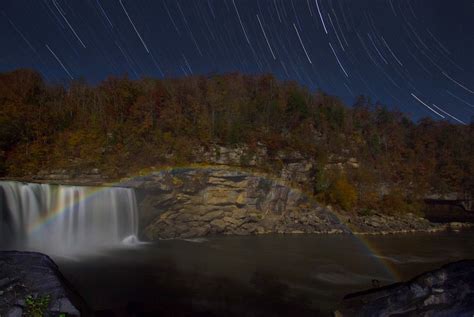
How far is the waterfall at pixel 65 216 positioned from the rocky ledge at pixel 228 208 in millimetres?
2401

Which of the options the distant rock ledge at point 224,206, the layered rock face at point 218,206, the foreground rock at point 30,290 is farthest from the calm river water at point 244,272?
the foreground rock at point 30,290

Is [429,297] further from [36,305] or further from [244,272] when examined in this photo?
[244,272]

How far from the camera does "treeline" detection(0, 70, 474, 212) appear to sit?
38.6 metres

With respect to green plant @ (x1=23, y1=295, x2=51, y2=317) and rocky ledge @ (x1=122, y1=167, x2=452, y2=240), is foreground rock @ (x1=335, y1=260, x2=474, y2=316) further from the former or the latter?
rocky ledge @ (x1=122, y1=167, x2=452, y2=240)

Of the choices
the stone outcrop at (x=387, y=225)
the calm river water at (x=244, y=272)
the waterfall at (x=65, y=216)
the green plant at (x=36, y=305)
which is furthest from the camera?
the stone outcrop at (x=387, y=225)

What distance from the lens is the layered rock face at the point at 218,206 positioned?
30.4 metres

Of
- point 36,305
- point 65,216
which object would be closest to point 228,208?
point 65,216

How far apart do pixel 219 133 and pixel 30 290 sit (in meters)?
35.1

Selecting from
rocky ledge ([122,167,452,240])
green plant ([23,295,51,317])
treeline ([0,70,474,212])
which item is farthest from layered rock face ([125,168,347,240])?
green plant ([23,295,51,317])

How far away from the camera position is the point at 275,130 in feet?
163

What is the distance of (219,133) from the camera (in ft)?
137

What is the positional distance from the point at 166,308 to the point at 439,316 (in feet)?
28.7

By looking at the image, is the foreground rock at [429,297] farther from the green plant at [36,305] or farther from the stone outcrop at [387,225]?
the stone outcrop at [387,225]

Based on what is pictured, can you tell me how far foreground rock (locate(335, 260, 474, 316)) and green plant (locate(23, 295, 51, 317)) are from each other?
22.1ft
